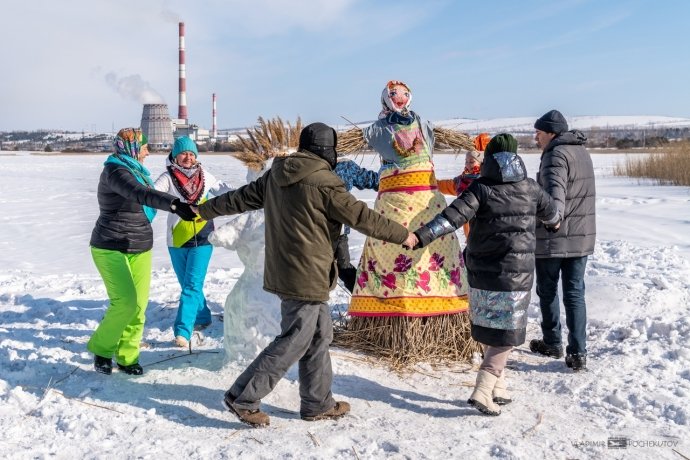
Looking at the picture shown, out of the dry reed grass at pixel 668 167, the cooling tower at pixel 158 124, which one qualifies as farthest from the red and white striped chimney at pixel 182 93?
the dry reed grass at pixel 668 167

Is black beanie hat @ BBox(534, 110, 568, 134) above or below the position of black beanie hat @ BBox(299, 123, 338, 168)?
above

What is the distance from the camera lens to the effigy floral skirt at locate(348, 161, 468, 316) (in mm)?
3836

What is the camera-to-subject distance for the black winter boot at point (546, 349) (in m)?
4.16

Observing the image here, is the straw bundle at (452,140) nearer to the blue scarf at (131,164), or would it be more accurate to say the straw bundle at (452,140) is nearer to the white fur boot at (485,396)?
the white fur boot at (485,396)

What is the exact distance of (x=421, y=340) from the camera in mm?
3939

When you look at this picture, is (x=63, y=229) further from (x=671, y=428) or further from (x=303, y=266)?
(x=671, y=428)

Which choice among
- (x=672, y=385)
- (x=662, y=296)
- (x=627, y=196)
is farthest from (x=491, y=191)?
(x=627, y=196)

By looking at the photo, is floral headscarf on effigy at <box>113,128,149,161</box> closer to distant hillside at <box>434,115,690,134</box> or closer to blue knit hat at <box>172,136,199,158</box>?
blue knit hat at <box>172,136,199,158</box>

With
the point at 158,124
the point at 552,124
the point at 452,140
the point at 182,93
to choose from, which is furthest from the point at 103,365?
the point at 158,124

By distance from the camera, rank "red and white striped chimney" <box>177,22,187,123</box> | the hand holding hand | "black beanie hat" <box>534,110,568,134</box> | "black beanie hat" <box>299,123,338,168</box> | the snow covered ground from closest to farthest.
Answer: the snow covered ground
"black beanie hat" <box>299,123,338,168</box>
the hand holding hand
"black beanie hat" <box>534,110,568,134</box>
"red and white striped chimney" <box>177,22,187,123</box>

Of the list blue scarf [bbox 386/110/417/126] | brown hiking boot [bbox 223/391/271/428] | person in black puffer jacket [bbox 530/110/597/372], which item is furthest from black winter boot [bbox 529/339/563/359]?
brown hiking boot [bbox 223/391/271/428]

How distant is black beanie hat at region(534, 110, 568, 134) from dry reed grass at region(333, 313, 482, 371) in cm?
131

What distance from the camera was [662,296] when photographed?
197 inches

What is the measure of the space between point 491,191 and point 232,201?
134 centimetres
